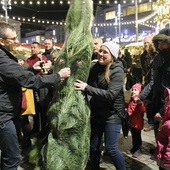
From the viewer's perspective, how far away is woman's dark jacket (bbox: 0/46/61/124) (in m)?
2.66

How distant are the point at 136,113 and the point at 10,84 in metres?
2.40

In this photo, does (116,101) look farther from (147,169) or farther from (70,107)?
(147,169)

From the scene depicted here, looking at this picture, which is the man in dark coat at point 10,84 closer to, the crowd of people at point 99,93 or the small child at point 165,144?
the crowd of people at point 99,93

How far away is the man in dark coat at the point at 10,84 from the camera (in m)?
2.67

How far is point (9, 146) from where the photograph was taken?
2.83m

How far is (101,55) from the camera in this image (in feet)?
10.2

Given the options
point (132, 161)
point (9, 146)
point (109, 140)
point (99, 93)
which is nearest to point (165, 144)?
point (109, 140)

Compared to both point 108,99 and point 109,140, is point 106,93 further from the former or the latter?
point 109,140

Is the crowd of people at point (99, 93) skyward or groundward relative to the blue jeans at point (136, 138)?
skyward

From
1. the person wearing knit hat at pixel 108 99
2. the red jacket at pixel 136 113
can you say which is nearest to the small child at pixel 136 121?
the red jacket at pixel 136 113

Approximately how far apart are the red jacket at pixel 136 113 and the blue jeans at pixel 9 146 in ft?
7.03

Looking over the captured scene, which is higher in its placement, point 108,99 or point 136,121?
point 108,99

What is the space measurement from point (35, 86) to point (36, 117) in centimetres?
282

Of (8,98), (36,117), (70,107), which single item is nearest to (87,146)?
(70,107)
